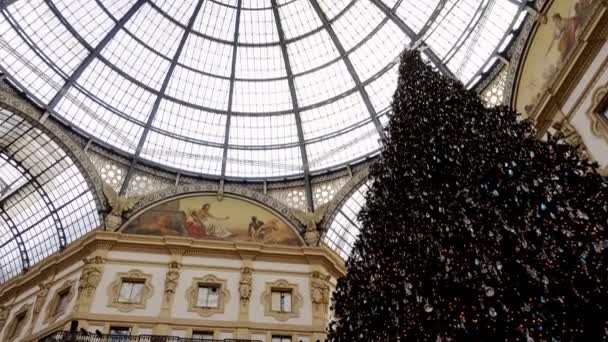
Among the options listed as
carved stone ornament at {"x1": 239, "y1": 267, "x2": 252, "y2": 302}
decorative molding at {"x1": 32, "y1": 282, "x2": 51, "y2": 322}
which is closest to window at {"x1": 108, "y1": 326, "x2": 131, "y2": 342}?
decorative molding at {"x1": 32, "y1": 282, "x2": 51, "y2": 322}

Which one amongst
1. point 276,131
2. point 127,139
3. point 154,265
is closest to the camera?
point 154,265

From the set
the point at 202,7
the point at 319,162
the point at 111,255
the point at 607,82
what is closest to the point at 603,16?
the point at 607,82

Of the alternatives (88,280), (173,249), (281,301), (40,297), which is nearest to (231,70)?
(173,249)

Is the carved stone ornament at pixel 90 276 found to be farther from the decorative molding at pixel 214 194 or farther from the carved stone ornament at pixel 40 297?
the decorative molding at pixel 214 194

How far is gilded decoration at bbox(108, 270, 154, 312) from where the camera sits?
22.6 meters

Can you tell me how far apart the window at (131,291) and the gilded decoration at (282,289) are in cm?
632

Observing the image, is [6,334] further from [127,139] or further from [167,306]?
[127,139]

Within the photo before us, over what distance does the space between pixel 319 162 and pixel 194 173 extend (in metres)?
8.14

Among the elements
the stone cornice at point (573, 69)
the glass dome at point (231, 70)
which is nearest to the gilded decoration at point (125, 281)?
the glass dome at point (231, 70)

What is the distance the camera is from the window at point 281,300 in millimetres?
23688

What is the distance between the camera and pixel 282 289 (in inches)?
959

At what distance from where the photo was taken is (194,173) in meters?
29.2

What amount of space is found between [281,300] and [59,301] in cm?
1161

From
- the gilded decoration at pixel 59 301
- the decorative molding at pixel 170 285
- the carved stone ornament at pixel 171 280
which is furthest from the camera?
the carved stone ornament at pixel 171 280
